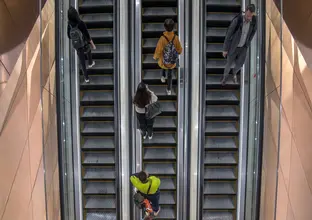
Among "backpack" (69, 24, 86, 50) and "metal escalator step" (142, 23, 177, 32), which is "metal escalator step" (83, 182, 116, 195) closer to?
"backpack" (69, 24, 86, 50)

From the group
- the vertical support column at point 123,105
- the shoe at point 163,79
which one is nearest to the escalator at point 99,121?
the vertical support column at point 123,105

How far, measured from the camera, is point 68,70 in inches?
296

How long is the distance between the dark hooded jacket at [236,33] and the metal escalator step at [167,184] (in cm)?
339

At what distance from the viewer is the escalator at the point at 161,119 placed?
8562 mm

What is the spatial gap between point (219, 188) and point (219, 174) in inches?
12.9

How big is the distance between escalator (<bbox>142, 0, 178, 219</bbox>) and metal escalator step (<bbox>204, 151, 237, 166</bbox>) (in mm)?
741

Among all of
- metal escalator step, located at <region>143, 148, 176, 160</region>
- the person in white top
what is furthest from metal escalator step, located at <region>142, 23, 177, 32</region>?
metal escalator step, located at <region>143, 148, 176, 160</region>

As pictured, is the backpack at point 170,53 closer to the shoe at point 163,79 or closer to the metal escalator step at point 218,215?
the shoe at point 163,79

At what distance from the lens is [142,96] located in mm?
6625

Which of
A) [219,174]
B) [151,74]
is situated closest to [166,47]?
[151,74]

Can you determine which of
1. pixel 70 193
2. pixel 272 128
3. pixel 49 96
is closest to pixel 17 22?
pixel 49 96

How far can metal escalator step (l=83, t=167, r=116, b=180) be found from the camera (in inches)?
345

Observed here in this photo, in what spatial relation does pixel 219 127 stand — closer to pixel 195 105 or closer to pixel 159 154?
pixel 195 105

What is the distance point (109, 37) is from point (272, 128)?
158 inches
